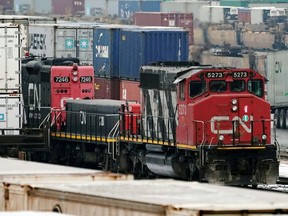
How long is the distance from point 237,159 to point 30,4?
12162 centimetres

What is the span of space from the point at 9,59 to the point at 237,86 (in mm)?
8078

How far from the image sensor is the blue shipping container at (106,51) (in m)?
49.2

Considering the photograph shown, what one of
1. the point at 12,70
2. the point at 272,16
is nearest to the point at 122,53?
the point at 12,70

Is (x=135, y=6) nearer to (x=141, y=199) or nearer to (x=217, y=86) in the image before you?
(x=217, y=86)

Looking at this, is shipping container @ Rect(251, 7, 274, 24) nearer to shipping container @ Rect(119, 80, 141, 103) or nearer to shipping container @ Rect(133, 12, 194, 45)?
shipping container @ Rect(133, 12, 194, 45)

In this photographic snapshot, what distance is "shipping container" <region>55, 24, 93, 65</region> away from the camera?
5328 centimetres

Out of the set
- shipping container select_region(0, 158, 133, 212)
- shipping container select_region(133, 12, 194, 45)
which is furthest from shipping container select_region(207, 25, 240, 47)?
shipping container select_region(0, 158, 133, 212)

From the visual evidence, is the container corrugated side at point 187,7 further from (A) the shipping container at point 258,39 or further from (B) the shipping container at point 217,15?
(A) the shipping container at point 258,39

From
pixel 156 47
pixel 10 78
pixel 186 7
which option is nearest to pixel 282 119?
pixel 156 47

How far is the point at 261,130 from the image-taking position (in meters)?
30.5

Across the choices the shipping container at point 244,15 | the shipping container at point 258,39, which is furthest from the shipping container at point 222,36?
the shipping container at point 244,15

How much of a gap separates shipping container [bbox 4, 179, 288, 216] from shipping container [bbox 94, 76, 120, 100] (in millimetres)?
33451

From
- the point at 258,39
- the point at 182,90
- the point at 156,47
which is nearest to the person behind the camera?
the point at 182,90

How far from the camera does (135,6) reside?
16088 cm
